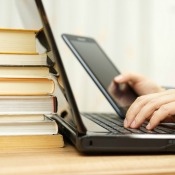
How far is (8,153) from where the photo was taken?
Answer: 1.67 feet

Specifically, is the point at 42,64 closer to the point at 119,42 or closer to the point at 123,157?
the point at 123,157

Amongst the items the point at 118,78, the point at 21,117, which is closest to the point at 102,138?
the point at 21,117

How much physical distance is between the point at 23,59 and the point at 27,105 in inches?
3.2

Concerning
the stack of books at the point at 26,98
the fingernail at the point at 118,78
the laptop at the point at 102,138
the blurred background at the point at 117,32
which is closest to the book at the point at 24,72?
the stack of books at the point at 26,98

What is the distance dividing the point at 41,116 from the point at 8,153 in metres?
0.09

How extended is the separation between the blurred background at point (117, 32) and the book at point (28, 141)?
2.56ft

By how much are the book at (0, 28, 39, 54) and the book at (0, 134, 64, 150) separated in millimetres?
154

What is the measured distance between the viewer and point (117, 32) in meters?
1.43

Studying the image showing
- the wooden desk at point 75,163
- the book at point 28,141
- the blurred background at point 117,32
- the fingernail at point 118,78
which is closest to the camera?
the wooden desk at point 75,163

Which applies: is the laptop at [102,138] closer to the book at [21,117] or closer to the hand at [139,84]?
the book at [21,117]

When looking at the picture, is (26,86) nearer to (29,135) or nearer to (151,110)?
(29,135)

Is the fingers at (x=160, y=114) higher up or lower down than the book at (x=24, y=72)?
lower down

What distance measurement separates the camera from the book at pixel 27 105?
1.83 ft

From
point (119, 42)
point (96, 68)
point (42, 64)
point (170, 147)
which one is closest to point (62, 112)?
point (96, 68)
